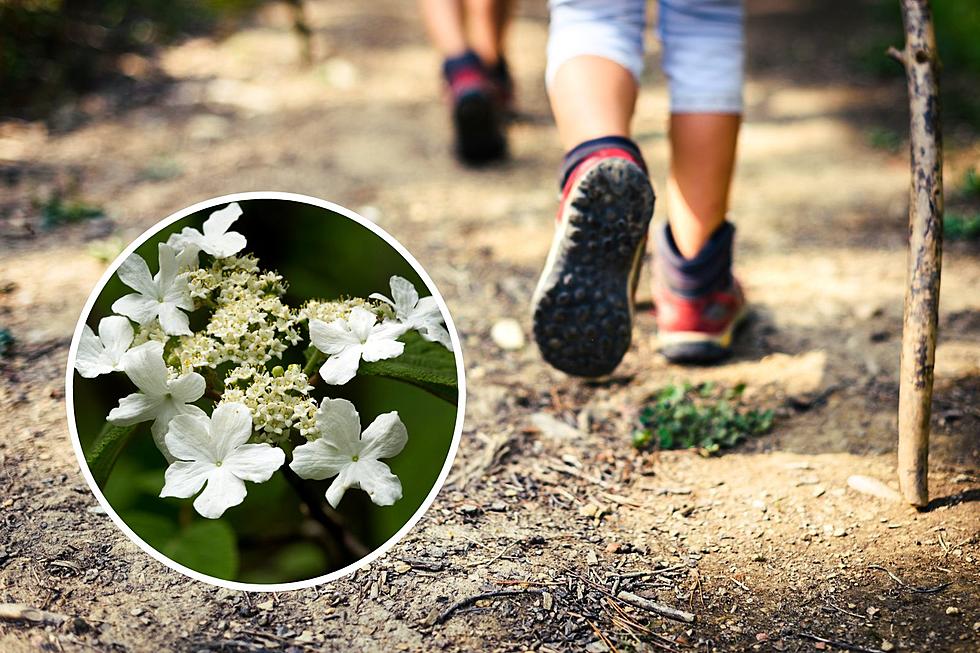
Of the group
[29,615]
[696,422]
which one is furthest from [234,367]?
[696,422]

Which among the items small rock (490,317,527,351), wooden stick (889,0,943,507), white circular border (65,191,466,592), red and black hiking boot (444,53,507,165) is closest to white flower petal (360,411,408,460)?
white circular border (65,191,466,592)

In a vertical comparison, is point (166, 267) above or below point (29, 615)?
above

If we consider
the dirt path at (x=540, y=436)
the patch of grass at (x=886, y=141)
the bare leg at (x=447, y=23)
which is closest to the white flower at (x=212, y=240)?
the dirt path at (x=540, y=436)

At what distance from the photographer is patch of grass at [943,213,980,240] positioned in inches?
104

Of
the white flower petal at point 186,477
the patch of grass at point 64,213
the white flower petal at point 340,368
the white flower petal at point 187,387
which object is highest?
the white flower petal at point 340,368

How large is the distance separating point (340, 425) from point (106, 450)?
30 centimetres

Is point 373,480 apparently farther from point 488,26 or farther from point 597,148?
point 488,26

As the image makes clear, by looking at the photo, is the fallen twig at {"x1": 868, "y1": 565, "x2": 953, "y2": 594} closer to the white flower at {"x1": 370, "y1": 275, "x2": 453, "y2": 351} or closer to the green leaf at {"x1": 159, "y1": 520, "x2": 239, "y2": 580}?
the white flower at {"x1": 370, "y1": 275, "x2": 453, "y2": 351}

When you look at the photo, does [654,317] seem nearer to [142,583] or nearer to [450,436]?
[450,436]

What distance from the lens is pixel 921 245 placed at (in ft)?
4.86

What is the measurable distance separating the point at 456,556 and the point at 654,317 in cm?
112

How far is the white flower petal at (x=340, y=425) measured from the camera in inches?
44.0

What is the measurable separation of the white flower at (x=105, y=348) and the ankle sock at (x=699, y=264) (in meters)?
1.31

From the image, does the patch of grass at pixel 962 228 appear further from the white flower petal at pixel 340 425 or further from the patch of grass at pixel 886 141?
the white flower petal at pixel 340 425
